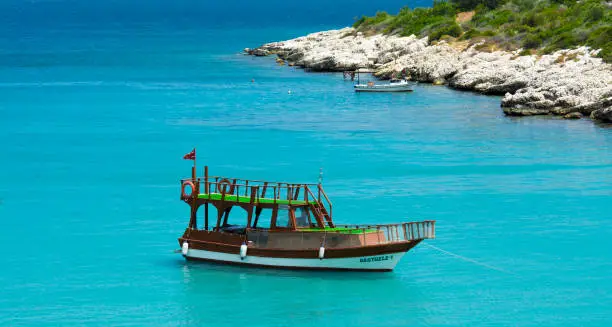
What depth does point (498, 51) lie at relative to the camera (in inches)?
3728

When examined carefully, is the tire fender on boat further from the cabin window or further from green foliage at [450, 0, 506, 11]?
green foliage at [450, 0, 506, 11]

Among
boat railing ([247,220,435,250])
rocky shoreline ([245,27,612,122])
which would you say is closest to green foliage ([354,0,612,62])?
rocky shoreline ([245,27,612,122])

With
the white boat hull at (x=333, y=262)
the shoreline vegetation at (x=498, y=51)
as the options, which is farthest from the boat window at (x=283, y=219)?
the shoreline vegetation at (x=498, y=51)

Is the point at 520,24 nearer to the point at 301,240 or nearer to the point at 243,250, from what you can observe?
the point at 301,240

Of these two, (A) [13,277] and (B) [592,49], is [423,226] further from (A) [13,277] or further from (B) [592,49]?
(B) [592,49]

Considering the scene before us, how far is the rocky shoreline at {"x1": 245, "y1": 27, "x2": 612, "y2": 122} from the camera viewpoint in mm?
71812

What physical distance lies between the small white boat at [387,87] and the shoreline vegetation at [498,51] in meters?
4.49

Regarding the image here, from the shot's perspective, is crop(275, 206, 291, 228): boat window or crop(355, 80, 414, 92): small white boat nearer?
crop(275, 206, 291, 228): boat window

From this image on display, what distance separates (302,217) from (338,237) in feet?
5.32

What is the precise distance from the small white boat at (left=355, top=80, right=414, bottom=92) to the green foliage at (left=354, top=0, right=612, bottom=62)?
39.0ft

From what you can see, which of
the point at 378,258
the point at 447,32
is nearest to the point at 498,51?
the point at 447,32

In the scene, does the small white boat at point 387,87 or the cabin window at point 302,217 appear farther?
the small white boat at point 387,87

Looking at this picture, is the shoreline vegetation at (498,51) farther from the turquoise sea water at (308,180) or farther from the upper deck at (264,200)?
the upper deck at (264,200)

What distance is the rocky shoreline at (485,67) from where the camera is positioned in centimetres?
7181
